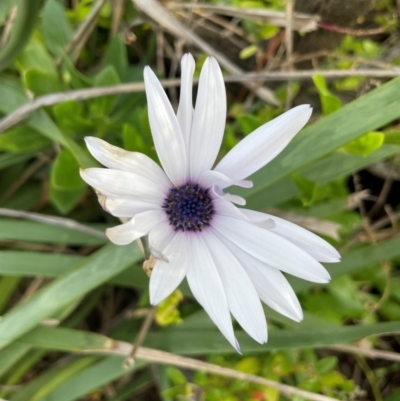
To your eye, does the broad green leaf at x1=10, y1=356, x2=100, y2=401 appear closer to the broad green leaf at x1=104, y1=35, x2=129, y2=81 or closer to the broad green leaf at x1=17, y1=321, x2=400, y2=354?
the broad green leaf at x1=17, y1=321, x2=400, y2=354

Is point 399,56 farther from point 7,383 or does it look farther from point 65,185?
point 7,383

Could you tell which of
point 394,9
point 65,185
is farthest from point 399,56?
point 65,185

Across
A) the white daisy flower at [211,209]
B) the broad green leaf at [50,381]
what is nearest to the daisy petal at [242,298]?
the white daisy flower at [211,209]

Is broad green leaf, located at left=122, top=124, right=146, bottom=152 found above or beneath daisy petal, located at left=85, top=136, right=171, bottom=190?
above

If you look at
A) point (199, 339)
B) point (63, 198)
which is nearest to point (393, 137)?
point (199, 339)

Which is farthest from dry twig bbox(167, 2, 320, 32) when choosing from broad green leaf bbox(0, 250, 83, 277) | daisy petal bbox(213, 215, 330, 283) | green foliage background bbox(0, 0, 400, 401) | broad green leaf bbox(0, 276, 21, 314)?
broad green leaf bbox(0, 276, 21, 314)
